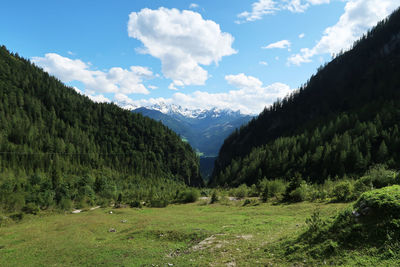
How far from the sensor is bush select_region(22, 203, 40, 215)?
72.6 metres

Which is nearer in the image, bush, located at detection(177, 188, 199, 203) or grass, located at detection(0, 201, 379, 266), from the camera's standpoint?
grass, located at detection(0, 201, 379, 266)

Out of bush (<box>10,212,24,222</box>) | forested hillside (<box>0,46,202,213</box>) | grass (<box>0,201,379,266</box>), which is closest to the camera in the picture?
grass (<box>0,201,379,266</box>)

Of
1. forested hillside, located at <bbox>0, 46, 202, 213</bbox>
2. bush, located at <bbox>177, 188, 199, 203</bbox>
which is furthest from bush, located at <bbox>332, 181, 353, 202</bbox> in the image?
forested hillside, located at <bbox>0, 46, 202, 213</bbox>

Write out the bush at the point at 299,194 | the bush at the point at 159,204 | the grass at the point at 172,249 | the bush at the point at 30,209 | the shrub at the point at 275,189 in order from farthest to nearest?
the bush at the point at 159,204 → the bush at the point at 30,209 → the shrub at the point at 275,189 → the bush at the point at 299,194 → the grass at the point at 172,249

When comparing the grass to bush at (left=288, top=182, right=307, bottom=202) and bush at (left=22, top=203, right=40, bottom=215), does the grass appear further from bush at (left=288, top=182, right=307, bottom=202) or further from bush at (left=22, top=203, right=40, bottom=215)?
bush at (left=22, top=203, right=40, bottom=215)

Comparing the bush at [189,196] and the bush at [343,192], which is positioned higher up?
the bush at [343,192]

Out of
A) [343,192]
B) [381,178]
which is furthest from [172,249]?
[381,178]

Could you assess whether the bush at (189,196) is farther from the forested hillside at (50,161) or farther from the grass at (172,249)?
the forested hillside at (50,161)

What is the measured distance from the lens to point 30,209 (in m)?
74.4

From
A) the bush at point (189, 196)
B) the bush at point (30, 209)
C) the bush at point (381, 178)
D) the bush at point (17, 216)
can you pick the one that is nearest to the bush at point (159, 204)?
the bush at point (189, 196)

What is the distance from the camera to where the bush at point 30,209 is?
238ft

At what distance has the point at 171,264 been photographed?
17.4 meters

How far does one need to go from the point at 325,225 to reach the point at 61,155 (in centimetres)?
17863

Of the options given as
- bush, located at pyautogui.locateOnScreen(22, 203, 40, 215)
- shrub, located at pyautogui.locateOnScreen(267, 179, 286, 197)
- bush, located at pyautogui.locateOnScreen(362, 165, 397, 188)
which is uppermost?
bush, located at pyautogui.locateOnScreen(362, 165, 397, 188)
